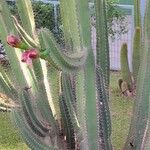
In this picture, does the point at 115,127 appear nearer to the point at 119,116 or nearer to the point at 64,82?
the point at 119,116

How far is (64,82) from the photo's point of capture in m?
3.13

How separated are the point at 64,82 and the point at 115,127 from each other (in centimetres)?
219

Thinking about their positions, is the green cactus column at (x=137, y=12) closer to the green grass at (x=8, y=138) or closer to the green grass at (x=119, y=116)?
the green grass at (x=119, y=116)

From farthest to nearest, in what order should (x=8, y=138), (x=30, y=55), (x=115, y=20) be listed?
(x=115, y=20), (x=8, y=138), (x=30, y=55)

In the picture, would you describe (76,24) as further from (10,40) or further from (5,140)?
(5,140)

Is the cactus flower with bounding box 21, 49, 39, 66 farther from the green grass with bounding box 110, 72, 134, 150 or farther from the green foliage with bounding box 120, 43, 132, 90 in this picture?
the green foliage with bounding box 120, 43, 132, 90

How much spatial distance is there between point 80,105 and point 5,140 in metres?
2.36

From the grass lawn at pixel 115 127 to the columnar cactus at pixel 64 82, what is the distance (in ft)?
3.83

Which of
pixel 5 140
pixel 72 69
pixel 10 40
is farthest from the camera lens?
pixel 5 140

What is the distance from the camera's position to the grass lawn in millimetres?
4820

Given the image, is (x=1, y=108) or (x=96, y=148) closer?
(x=96, y=148)

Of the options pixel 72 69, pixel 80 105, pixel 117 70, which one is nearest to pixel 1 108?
pixel 80 105

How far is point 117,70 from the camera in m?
7.35

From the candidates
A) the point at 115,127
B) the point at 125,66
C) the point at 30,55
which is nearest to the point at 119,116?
the point at 115,127
